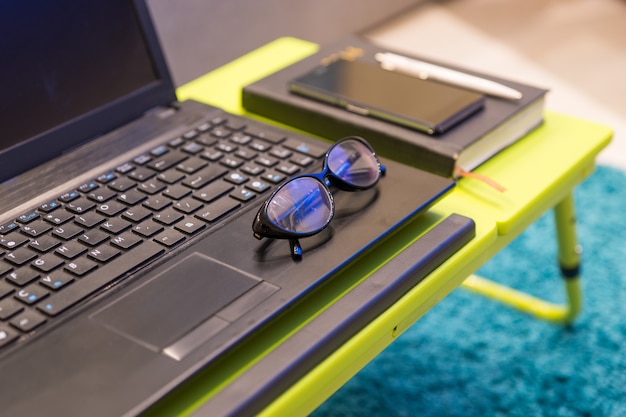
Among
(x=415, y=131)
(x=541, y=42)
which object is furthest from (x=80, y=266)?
(x=541, y=42)

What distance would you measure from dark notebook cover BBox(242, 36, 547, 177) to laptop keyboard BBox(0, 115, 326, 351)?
7 centimetres

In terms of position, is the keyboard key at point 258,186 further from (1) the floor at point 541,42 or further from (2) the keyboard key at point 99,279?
(1) the floor at point 541,42

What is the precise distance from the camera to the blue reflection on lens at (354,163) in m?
0.66

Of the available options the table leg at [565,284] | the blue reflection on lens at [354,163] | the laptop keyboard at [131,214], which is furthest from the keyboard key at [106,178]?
the table leg at [565,284]

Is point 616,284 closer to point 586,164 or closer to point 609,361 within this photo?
point 609,361

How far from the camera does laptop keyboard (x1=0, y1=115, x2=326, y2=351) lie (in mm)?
553

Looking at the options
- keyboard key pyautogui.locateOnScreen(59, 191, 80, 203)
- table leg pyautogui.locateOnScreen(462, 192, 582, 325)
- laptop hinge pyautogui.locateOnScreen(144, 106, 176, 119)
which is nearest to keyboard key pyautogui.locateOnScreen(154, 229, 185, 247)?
keyboard key pyautogui.locateOnScreen(59, 191, 80, 203)

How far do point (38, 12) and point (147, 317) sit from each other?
358 mm

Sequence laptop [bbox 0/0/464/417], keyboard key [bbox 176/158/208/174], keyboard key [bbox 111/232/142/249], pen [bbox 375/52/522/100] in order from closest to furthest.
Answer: laptop [bbox 0/0/464/417], keyboard key [bbox 111/232/142/249], keyboard key [bbox 176/158/208/174], pen [bbox 375/52/522/100]

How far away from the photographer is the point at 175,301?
545mm

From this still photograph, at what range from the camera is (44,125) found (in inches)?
28.9

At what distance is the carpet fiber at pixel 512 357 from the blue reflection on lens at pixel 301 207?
1.97 ft

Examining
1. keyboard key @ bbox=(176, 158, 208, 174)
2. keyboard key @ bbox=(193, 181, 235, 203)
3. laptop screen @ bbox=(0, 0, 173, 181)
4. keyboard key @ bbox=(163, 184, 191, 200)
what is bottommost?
keyboard key @ bbox=(193, 181, 235, 203)

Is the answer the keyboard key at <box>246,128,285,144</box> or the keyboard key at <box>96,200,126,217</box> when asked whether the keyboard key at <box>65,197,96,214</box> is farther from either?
the keyboard key at <box>246,128,285,144</box>
